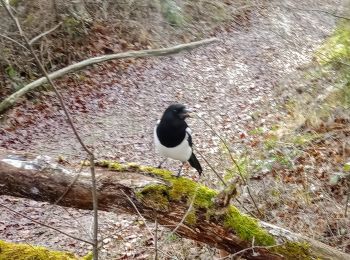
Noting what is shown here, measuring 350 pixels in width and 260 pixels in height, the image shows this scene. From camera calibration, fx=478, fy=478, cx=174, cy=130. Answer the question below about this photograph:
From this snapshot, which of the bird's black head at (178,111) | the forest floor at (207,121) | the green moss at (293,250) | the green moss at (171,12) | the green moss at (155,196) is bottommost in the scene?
the forest floor at (207,121)

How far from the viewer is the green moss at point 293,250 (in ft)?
12.2

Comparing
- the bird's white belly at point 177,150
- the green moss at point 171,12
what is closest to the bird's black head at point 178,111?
the bird's white belly at point 177,150

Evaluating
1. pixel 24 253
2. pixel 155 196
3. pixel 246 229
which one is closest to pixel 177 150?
pixel 155 196

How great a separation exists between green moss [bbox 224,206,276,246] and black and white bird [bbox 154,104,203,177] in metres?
0.74

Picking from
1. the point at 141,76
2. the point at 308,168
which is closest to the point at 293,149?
the point at 308,168

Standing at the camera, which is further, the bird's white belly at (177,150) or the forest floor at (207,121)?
the forest floor at (207,121)

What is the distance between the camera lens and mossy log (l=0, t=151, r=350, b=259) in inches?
147

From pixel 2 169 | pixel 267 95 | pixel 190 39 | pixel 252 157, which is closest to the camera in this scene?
pixel 2 169

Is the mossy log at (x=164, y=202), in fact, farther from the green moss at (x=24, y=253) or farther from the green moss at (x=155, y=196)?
the green moss at (x=24, y=253)

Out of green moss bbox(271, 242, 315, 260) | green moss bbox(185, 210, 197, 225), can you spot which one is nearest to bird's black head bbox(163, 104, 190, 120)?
green moss bbox(185, 210, 197, 225)

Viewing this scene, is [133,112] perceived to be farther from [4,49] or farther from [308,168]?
[308,168]

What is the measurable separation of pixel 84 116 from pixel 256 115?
3.52 metres

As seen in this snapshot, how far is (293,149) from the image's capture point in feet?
22.4

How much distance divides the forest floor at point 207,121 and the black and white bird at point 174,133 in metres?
0.79
